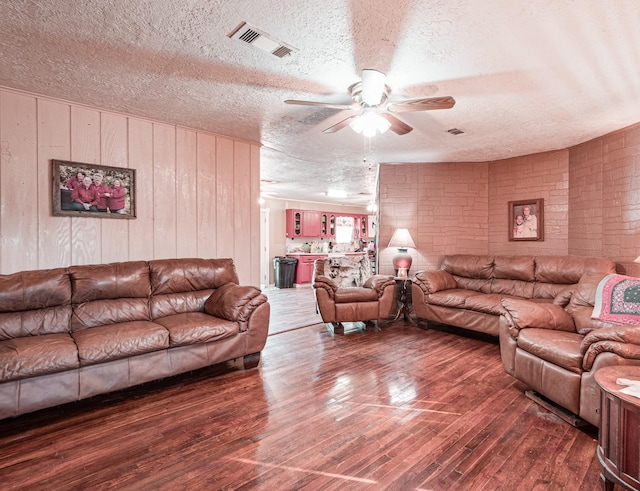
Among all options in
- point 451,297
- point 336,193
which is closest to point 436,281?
point 451,297

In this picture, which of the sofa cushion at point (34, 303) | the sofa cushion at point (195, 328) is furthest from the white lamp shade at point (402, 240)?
the sofa cushion at point (34, 303)

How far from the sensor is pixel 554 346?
229 centimetres

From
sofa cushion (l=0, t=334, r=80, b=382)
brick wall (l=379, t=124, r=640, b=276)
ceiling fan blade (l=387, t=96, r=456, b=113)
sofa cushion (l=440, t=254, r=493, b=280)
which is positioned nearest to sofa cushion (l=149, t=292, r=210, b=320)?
sofa cushion (l=0, t=334, r=80, b=382)

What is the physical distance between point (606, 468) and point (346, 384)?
1.68 m

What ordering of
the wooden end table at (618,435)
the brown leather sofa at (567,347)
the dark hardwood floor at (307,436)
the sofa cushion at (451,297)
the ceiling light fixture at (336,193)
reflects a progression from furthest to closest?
the ceiling light fixture at (336,193) → the sofa cushion at (451,297) → the brown leather sofa at (567,347) → the dark hardwood floor at (307,436) → the wooden end table at (618,435)

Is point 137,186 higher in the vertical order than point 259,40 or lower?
lower

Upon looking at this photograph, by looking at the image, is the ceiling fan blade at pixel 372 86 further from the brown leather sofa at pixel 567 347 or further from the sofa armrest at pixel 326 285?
the sofa armrest at pixel 326 285

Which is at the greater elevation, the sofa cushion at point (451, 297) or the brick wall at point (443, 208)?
the brick wall at point (443, 208)

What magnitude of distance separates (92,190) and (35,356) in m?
1.66

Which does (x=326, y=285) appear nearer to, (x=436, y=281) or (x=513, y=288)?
(x=436, y=281)

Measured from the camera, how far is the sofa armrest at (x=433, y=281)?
448cm

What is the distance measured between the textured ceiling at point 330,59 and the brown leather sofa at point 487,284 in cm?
155

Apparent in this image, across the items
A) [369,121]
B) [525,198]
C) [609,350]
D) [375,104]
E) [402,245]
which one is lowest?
[609,350]

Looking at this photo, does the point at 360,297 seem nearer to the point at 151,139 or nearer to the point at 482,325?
the point at 482,325
